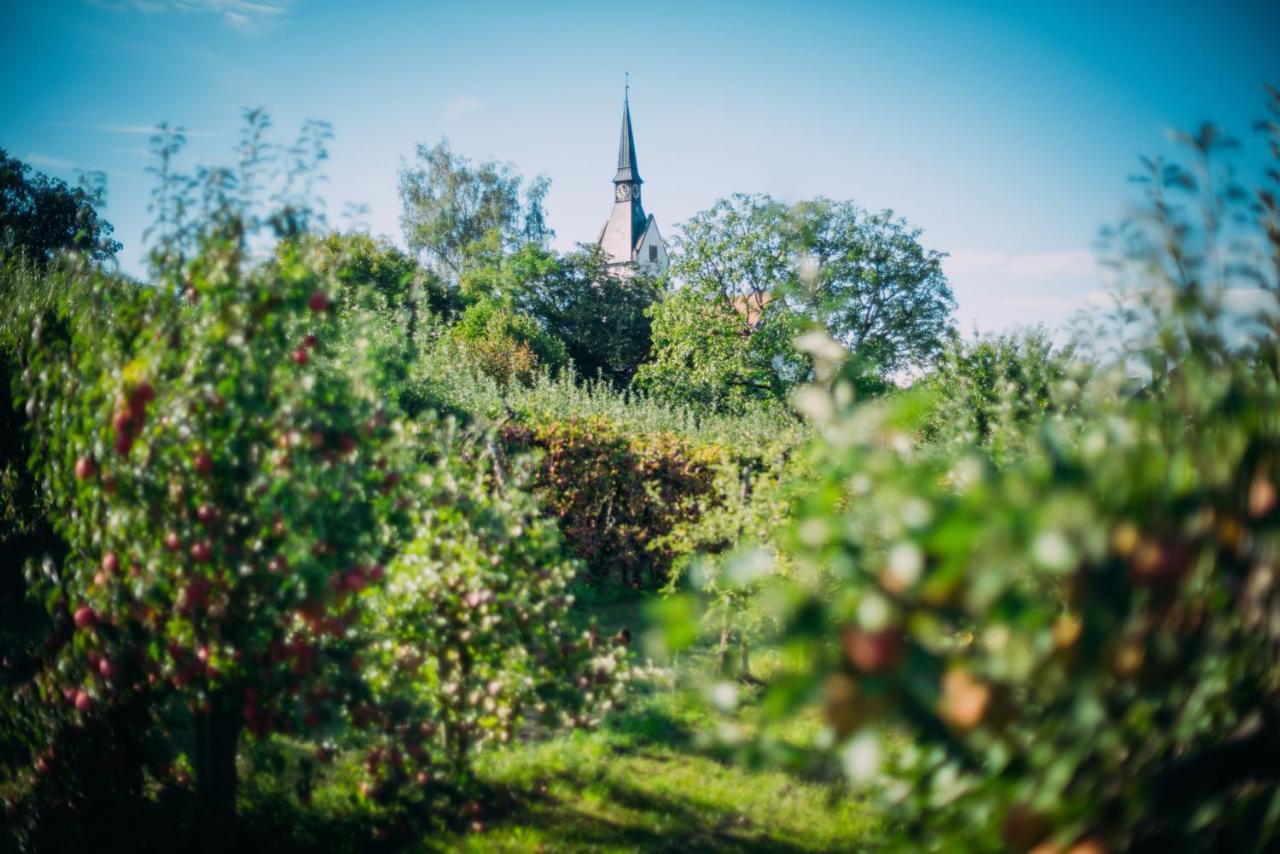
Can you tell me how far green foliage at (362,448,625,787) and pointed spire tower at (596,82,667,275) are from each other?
51.0 m

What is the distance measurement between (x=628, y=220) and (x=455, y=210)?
23.0m

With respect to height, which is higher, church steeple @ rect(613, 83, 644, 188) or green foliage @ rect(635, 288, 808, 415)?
church steeple @ rect(613, 83, 644, 188)

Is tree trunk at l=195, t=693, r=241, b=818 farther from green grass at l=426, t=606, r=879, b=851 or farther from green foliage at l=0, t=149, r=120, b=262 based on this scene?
green foliage at l=0, t=149, r=120, b=262

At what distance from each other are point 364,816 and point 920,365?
97.7ft

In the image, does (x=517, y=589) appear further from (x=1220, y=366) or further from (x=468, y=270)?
A: (x=468, y=270)

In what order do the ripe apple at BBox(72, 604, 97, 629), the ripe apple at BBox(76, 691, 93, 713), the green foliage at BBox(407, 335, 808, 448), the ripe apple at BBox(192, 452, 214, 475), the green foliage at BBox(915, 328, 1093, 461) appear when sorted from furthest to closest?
the green foliage at BBox(407, 335, 808, 448), the green foliage at BBox(915, 328, 1093, 461), the ripe apple at BBox(76, 691, 93, 713), the ripe apple at BBox(72, 604, 97, 629), the ripe apple at BBox(192, 452, 214, 475)

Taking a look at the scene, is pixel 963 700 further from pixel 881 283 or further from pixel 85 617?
pixel 881 283

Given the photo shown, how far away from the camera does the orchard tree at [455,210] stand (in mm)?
33375

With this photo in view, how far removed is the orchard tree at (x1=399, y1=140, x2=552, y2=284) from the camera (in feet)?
109

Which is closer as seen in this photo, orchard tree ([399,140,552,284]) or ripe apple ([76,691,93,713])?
ripe apple ([76,691,93,713])

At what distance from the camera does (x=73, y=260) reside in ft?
11.0

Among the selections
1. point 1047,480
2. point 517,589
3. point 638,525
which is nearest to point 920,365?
point 638,525

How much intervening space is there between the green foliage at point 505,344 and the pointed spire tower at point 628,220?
26691mm

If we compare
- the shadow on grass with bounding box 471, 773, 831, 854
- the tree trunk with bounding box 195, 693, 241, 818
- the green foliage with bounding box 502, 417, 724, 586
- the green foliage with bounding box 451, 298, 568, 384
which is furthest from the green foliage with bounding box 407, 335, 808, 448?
the tree trunk with bounding box 195, 693, 241, 818
